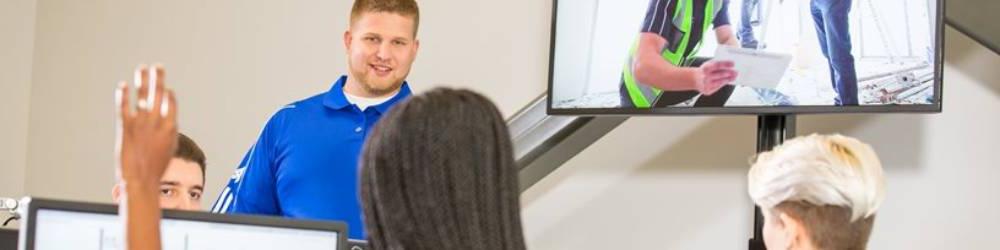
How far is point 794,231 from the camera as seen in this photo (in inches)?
81.4

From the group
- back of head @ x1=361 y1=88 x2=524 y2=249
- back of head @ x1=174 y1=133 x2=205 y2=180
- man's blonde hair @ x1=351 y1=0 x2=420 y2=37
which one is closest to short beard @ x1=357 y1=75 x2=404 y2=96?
man's blonde hair @ x1=351 y1=0 x2=420 y2=37

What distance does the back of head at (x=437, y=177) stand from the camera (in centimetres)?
123

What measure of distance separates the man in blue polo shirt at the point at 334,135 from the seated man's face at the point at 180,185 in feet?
0.62

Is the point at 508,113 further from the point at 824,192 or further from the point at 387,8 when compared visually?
the point at 824,192

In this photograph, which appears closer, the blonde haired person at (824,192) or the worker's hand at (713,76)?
the blonde haired person at (824,192)

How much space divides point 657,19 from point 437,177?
2.26 metres

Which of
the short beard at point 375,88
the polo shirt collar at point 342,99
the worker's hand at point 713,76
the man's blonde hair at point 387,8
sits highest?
the man's blonde hair at point 387,8

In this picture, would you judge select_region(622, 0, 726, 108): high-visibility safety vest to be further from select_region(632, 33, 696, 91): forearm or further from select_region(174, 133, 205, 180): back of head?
select_region(174, 133, 205, 180): back of head

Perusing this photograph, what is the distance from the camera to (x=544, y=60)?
4.32 metres

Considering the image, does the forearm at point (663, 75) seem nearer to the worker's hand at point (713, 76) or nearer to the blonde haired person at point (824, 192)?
the worker's hand at point (713, 76)

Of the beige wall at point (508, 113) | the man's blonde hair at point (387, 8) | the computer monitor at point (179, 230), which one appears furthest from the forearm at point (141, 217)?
the beige wall at point (508, 113)

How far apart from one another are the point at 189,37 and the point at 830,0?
267 centimetres

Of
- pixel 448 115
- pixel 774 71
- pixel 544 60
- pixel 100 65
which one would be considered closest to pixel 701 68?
pixel 774 71

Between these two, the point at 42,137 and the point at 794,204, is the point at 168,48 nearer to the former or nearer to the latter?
the point at 42,137
